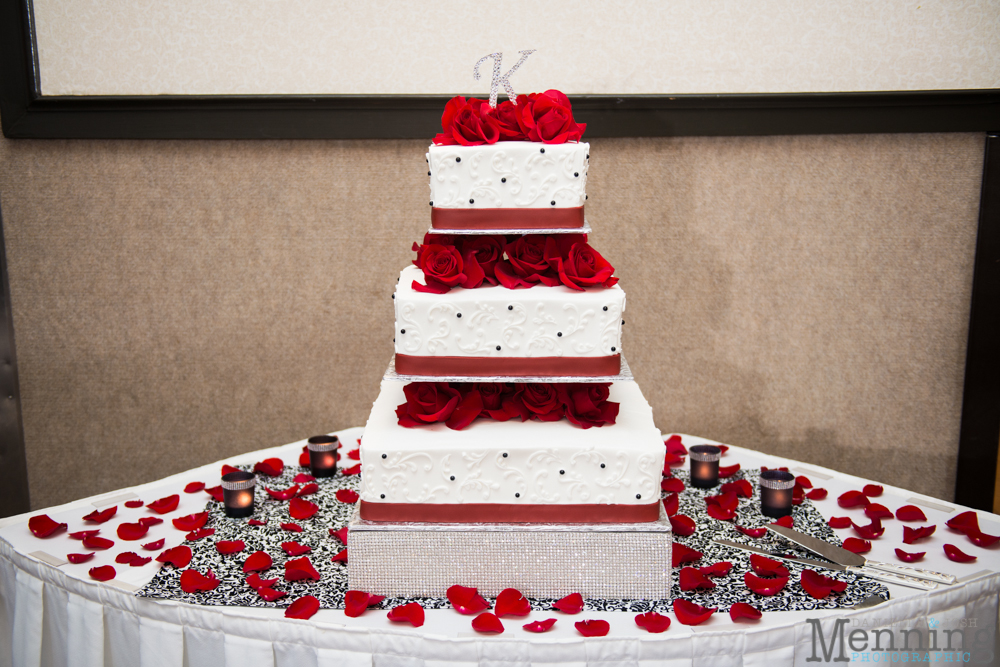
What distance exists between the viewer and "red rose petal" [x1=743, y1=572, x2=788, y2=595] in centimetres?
148

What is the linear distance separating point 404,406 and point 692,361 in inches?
65.3

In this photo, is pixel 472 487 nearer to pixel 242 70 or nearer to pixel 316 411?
pixel 316 411

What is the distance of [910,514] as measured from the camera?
1853 mm

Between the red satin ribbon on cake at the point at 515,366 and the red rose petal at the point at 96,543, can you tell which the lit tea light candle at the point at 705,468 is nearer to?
the red satin ribbon on cake at the point at 515,366

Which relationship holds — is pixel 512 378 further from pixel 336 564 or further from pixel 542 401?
pixel 336 564

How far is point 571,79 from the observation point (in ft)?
8.90

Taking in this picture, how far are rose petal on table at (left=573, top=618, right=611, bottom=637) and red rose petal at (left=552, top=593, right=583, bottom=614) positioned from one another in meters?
0.08

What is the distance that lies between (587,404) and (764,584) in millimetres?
523

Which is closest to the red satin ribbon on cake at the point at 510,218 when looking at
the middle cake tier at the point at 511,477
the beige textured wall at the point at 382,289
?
the middle cake tier at the point at 511,477

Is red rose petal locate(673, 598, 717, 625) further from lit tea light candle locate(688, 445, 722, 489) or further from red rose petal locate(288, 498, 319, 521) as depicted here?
red rose petal locate(288, 498, 319, 521)

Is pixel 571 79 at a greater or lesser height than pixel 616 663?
greater

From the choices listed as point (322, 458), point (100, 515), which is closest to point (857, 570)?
point (322, 458)

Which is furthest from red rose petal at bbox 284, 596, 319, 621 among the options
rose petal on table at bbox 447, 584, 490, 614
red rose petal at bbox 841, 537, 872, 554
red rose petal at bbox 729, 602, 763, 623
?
red rose petal at bbox 841, 537, 872, 554

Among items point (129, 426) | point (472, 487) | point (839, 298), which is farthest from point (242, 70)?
point (839, 298)
